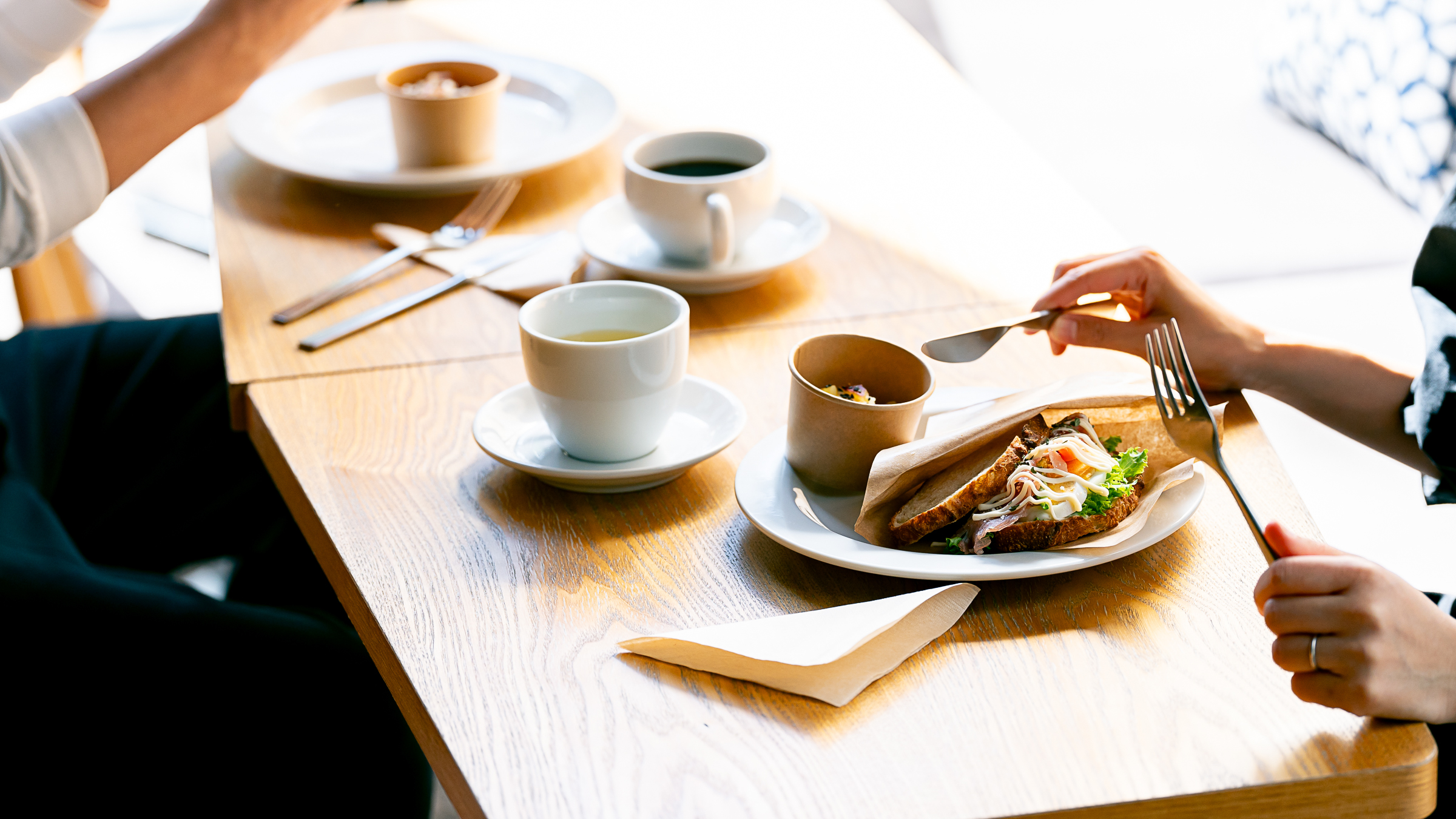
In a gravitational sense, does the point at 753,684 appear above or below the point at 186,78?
below

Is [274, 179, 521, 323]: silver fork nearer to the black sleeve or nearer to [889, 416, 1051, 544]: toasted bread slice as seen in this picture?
[889, 416, 1051, 544]: toasted bread slice

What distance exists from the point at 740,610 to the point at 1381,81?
66.6 inches

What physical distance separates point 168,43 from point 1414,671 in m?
1.11

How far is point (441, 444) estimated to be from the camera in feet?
2.95

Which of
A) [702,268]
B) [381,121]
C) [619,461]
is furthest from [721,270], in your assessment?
[381,121]

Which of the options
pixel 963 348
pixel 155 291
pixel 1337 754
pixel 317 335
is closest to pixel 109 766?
pixel 317 335

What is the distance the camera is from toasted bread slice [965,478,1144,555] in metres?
0.72

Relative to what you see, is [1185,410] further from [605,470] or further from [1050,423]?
[605,470]

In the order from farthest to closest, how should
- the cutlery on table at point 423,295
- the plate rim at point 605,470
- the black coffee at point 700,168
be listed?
the black coffee at point 700,168
the cutlery on table at point 423,295
the plate rim at point 605,470

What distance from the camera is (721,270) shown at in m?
1.11

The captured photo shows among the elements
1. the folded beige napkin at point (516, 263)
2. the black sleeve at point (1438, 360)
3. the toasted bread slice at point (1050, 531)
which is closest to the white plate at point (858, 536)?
the toasted bread slice at point (1050, 531)

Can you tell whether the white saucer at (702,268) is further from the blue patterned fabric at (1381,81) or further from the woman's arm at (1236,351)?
the blue patterned fabric at (1381,81)

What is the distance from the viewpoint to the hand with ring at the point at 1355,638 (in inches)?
24.4

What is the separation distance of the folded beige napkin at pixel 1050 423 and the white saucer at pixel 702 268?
A: 344 mm
